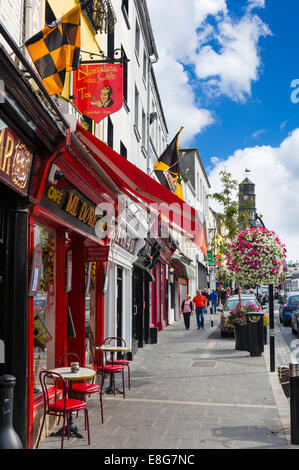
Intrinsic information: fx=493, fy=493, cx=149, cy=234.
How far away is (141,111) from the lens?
19656 millimetres

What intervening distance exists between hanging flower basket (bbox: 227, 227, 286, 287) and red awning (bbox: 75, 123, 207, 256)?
676cm

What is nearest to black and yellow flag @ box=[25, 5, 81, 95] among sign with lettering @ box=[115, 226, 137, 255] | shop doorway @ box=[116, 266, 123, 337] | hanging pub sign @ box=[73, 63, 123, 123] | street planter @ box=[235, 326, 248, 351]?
hanging pub sign @ box=[73, 63, 123, 123]

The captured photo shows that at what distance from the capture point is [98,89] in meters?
8.65

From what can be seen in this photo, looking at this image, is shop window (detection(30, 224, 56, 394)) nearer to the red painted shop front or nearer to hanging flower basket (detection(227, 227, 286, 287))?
the red painted shop front

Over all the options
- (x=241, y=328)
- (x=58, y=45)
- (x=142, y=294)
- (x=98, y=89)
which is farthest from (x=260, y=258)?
(x=58, y=45)

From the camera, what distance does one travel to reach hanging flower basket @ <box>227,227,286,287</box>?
554 inches

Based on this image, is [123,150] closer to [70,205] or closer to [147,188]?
[70,205]

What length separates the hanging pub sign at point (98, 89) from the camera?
27.4 ft

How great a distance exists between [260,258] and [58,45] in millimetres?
9885

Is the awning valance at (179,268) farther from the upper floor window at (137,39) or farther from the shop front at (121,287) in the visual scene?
the upper floor window at (137,39)

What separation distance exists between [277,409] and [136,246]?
8.05 metres

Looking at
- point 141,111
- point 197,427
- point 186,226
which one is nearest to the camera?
point 197,427
